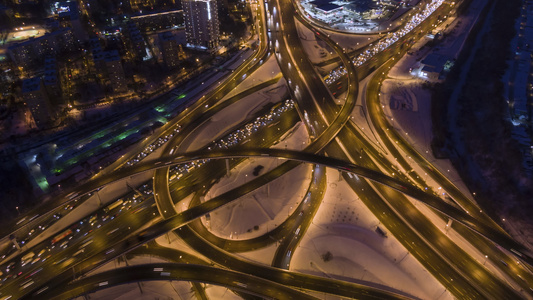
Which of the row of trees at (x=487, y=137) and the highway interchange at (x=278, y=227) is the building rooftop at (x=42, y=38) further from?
the row of trees at (x=487, y=137)

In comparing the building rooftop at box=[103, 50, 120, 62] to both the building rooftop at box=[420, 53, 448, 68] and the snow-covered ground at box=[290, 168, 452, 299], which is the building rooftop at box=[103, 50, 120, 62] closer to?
the snow-covered ground at box=[290, 168, 452, 299]

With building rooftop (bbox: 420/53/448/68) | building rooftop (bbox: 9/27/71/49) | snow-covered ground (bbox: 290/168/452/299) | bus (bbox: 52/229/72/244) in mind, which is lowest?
snow-covered ground (bbox: 290/168/452/299)

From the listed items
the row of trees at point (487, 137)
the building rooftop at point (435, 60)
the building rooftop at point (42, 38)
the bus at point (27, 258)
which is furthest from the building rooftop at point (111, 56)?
the building rooftop at point (435, 60)

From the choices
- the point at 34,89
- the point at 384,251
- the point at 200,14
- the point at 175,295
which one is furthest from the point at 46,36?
the point at 384,251

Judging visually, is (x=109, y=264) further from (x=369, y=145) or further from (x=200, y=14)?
(x=200, y=14)

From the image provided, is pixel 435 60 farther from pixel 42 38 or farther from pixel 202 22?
pixel 42 38

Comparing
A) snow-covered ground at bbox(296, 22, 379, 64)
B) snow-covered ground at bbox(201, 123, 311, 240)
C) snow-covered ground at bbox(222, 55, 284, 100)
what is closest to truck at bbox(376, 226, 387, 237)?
snow-covered ground at bbox(201, 123, 311, 240)

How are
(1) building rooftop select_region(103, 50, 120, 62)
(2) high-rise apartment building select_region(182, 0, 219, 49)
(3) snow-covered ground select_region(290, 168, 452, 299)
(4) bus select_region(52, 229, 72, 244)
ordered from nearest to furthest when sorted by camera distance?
(3) snow-covered ground select_region(290, 168, 452, 299)
(4) bus select_region(52, 229, 72, 244)
(1) building rooftop select_region(103, 50, 120, 62)
(2) high-rise apartment building select_region(182, 0, 219, 49)
